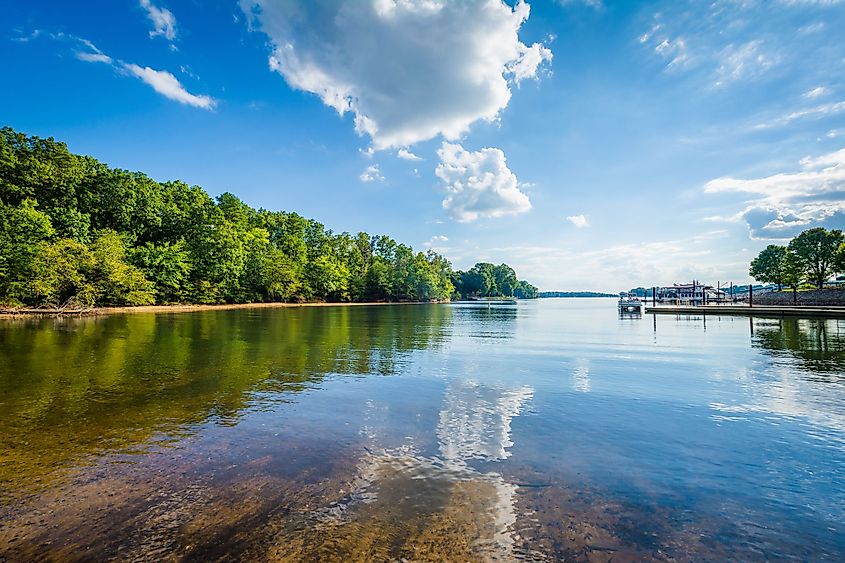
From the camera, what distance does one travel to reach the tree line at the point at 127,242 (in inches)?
1620

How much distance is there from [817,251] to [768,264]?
19.2 meters

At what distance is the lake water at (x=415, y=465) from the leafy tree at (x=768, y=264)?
105694mm

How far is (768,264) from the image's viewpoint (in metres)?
97.2

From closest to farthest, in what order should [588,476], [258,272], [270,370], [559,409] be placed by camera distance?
[588,476], [559,409], [270,370], [258,272]

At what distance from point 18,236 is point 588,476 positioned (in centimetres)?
5361

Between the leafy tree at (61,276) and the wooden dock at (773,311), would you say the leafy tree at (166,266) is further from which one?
the wooden dock at (773,311)

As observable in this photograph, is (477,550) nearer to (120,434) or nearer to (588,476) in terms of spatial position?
(588,476)

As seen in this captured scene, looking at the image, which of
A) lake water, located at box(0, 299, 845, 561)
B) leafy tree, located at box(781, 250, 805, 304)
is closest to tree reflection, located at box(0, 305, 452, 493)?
lake water, located at box(0, 299, 845, 561)

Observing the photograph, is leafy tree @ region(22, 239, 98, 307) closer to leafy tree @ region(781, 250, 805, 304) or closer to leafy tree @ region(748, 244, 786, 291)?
leafy tree @ region(781, 250, 805, 304)

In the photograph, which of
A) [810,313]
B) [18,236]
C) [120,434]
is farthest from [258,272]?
[810,313]

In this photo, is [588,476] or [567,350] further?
[567,350]

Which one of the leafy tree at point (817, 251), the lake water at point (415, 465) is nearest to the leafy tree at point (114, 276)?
the lake water at point (415, 465)

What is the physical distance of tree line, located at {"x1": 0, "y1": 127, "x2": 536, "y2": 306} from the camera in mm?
41156

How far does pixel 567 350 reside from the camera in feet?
67.0
